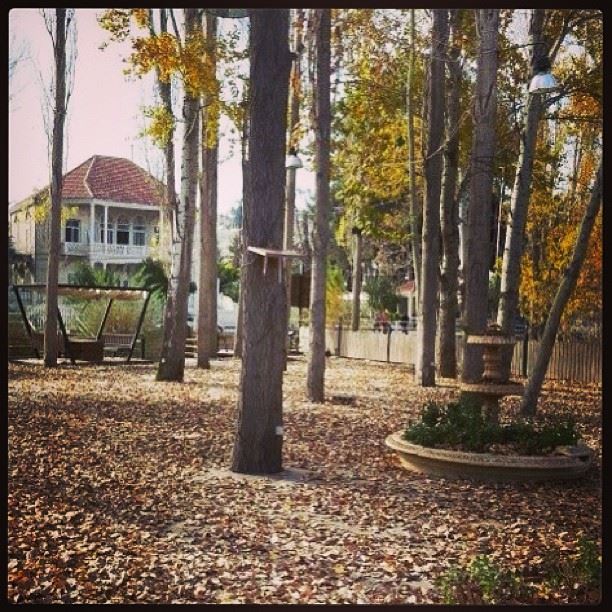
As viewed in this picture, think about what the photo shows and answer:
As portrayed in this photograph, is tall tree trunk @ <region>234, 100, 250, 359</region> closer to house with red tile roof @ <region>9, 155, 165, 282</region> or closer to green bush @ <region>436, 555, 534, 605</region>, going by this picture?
house with red tile roof @ <region>9, 155, 165, 282</region>

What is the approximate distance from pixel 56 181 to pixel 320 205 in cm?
206

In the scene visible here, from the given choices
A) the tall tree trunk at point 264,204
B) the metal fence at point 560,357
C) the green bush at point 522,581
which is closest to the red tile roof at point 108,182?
the tall tree trunk at point 264,204

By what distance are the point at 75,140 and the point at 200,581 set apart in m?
3.04

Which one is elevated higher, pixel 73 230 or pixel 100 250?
pixel 73 230

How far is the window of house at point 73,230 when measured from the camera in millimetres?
5258

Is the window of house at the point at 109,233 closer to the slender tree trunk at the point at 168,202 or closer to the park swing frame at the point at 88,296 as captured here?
the park swing frame at the point at 88,296

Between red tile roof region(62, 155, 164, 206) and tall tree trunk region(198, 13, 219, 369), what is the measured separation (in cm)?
286

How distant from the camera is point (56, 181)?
5.98 m

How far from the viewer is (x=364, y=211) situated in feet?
36.6

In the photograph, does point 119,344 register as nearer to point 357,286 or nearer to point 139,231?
point 139,231

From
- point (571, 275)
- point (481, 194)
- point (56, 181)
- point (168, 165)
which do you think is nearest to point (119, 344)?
point (168, 165)

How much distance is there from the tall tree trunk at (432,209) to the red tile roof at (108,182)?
3.46 metres

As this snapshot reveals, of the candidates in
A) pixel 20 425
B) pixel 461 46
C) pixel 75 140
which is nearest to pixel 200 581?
pixel 20 425

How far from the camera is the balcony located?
5.44 metres
